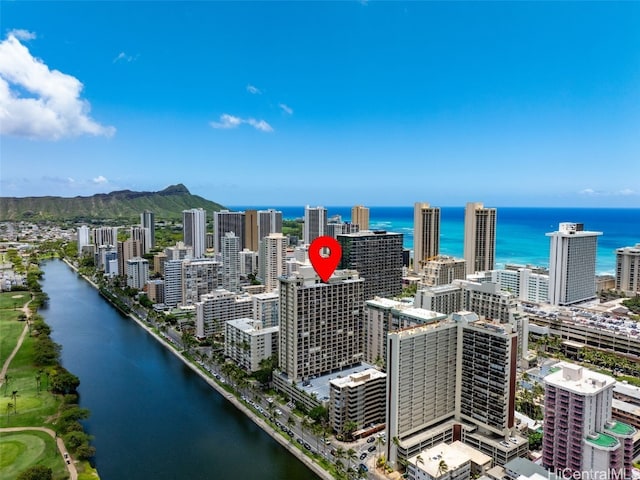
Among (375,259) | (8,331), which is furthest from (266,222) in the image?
(8,331)

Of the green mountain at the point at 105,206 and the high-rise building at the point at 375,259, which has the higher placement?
the green mountain at the point at 105,206

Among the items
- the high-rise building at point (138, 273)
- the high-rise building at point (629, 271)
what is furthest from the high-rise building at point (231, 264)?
the high-rise building at point (629, 271)

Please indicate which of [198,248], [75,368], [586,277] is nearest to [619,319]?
[586,277]

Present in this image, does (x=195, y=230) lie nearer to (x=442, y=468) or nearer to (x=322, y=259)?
(x=322, y=259)

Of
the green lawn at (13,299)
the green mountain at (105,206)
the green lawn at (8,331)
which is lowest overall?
the green lawn at (8,331)

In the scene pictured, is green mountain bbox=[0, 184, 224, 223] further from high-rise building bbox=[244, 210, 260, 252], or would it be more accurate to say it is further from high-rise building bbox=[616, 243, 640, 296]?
high-rise building bbox=[616, 243, 640, 296]

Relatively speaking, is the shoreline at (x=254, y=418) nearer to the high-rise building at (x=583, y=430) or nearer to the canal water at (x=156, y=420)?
the canal water at (x=156, y=420)
